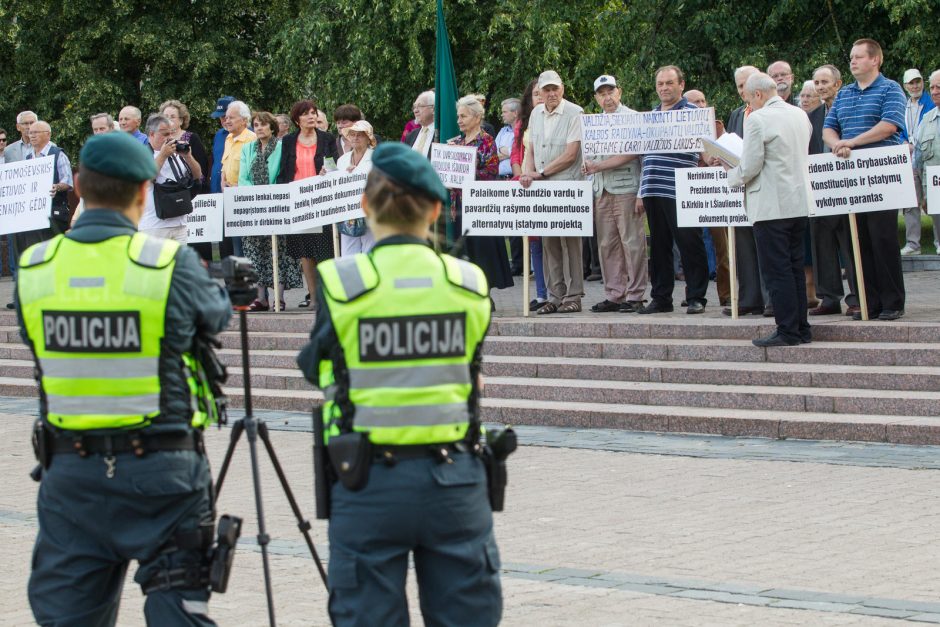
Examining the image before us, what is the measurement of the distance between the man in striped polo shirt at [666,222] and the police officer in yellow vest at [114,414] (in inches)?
359

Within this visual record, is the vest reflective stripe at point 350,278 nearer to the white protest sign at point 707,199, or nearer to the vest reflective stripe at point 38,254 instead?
the vest reflective stripe at point 38,254

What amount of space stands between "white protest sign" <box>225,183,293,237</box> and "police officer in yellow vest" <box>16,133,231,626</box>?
35.0ft

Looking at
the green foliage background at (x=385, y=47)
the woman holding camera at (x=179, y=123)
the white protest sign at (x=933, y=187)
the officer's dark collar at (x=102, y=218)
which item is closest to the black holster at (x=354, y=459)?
the officer's dark collar at (x=102, y=218)

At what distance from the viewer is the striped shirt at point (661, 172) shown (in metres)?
13.4

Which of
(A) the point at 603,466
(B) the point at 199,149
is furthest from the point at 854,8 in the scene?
(A) the point at 603,466

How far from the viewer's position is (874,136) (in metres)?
11.8

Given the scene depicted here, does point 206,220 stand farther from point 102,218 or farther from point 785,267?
point 102,218

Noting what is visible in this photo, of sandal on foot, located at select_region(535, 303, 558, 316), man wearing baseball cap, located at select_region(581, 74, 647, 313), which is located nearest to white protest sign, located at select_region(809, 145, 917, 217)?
man wearing baseball cap, located at select_region(581, 74, 647, 313)

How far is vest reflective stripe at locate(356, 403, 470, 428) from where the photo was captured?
4094 mm

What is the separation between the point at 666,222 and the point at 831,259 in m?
1.51

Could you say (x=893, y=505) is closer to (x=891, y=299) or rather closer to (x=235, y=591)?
(x=235, y=591)

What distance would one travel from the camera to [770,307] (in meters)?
12.6

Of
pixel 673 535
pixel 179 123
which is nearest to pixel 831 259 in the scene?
pixel 673 535

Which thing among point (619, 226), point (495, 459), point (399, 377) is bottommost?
point (495, 459)
